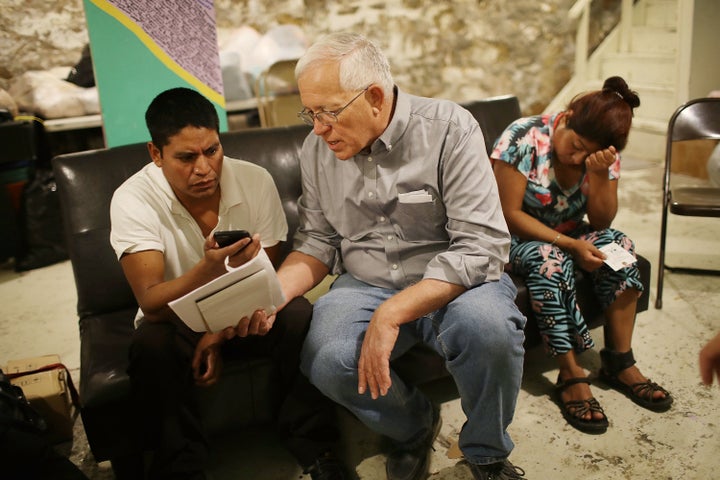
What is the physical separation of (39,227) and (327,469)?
282cm

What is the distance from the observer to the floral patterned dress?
2.10 metres

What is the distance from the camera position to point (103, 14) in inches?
105

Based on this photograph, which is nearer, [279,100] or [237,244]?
[237,244]

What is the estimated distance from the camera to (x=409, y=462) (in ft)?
6.14

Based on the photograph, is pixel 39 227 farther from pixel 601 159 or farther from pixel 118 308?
pixel 601 159

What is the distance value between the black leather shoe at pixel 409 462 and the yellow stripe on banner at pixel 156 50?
71.5 inches

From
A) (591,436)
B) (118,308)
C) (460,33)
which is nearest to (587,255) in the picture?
(591,436)

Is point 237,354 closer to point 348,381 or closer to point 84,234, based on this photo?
point 348,381

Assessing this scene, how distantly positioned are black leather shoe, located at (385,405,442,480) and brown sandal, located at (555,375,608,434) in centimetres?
49

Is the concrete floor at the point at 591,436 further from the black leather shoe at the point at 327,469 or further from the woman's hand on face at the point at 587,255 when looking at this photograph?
the woman's hand on face at the point at 587,255

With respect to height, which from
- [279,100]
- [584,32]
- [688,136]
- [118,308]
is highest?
[584,32]

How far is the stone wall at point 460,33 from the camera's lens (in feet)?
17.9

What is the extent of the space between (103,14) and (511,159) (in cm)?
178

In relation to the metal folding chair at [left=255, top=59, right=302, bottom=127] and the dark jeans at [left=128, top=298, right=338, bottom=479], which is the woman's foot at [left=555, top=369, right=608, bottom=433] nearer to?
the dark jeans at [left=128, top=298, right=338, bottom=479]
